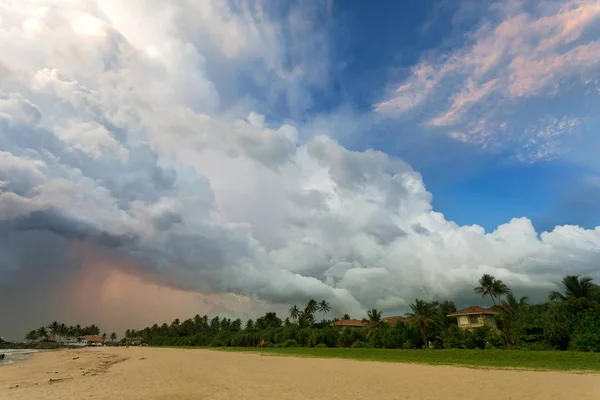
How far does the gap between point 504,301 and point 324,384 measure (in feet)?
173

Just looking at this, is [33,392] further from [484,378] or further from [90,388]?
[484,378]

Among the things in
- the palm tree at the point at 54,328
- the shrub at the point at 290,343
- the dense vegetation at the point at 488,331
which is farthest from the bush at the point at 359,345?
the palm tree at the point at 54,328

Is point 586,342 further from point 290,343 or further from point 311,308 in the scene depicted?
point 311,308

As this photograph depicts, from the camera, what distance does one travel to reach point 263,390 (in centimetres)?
1678

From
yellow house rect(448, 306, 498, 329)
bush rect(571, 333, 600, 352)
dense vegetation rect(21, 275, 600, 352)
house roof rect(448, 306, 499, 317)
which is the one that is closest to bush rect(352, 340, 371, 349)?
dense vegetation rect(21, 275, 600, 352)

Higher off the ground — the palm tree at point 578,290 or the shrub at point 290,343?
the palm tree at point 578,290

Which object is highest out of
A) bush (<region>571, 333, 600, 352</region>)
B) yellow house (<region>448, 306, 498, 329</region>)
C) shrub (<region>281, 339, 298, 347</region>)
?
yellow house (<region>448, 306, 498, 329</region>)

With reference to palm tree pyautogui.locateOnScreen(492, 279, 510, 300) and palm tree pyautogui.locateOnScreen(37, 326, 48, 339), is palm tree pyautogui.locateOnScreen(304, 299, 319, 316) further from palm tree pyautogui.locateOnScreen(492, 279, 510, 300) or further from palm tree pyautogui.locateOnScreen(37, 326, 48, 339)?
palm tree pyautogui.locateOnScreen(37, 326, 48, 339)

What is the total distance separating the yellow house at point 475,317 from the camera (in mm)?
63250

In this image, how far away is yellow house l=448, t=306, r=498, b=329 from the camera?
208 feet

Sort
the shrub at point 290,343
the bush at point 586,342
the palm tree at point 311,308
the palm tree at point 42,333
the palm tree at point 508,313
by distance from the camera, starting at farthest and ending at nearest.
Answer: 1. the palm tree at point 42,333
2. the palm tree at point 311,308
3. the shrub at point 290,343
4. the palm tree at point 508,313
5. the bush at point 586,342

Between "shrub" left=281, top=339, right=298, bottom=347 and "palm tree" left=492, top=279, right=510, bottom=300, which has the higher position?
"palm tree" left=492, top=279, right=510, bottom=300

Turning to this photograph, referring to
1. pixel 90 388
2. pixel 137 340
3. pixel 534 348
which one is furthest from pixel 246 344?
pixel 137 340

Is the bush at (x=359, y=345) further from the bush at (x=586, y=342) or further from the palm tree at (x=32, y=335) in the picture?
the palm tree at (x=32, y=335)
